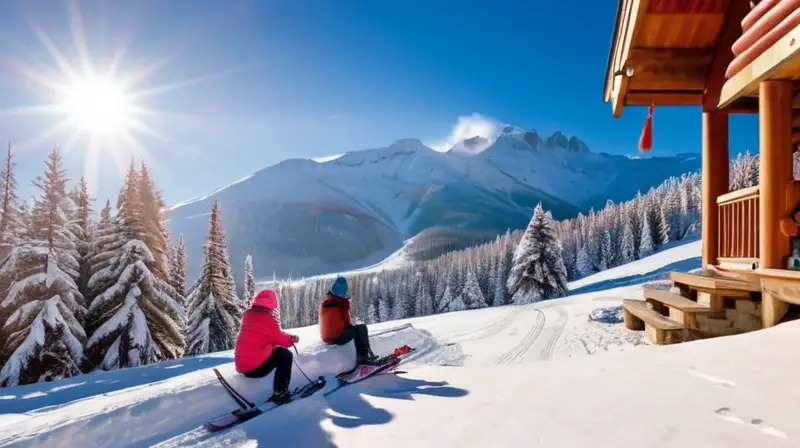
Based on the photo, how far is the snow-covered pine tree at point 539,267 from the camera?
94.9 feet

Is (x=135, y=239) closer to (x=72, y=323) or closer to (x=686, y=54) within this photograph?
(x=72, y=323)

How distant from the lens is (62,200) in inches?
732

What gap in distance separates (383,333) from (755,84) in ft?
26.4

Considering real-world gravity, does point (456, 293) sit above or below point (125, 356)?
below

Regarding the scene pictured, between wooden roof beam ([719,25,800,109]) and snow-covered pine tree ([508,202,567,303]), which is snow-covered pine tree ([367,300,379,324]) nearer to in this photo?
snow-covered pine tree ([508,202,567,303])

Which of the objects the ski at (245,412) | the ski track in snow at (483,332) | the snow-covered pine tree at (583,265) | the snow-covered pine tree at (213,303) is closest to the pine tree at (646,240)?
the snow-covered pine tree at (583,265)

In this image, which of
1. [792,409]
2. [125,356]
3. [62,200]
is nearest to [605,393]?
[792,409]

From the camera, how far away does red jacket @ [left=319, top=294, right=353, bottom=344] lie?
21.6 ft

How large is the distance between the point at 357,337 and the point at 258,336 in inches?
66.9

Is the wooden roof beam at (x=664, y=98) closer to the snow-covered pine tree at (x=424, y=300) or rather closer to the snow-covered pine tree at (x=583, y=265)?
the snow-covered pine tree at (x=424, y=300)

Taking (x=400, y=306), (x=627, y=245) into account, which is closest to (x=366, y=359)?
(x=400, y=306)

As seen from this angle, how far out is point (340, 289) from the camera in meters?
6.56

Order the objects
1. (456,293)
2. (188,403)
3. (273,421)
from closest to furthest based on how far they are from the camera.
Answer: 1. (273,421)
2. (188,403)
3. (456,293)

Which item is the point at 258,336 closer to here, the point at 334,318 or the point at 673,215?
the point at 334,318
